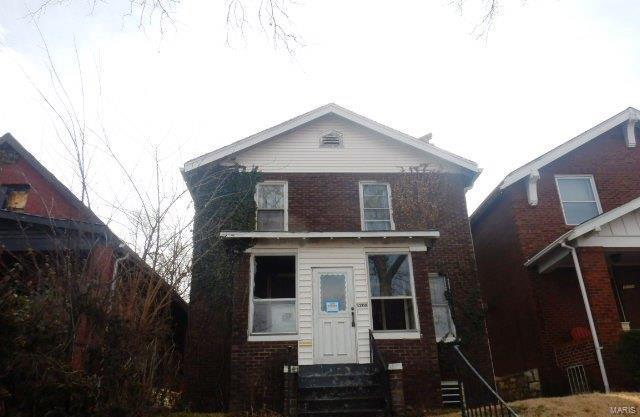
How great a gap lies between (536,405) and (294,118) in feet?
34.2

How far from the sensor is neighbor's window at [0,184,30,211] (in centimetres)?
1611

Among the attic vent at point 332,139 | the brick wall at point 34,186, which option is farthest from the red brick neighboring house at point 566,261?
the brick wall at point 34,186

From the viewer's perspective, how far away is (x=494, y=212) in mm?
15914

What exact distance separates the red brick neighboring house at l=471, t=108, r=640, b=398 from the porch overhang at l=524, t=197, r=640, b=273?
24 mm

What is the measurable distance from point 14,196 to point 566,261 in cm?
1811

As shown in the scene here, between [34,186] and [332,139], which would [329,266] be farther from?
[34,186]

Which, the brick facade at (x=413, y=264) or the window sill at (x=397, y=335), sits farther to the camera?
the window sill at (x=397, y=335)

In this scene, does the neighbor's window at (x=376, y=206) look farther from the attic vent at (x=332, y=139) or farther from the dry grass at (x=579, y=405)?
the dry grass at (x=579, y=405)

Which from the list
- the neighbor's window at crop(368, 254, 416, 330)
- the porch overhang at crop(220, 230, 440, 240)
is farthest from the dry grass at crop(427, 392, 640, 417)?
the porch overhang at crop(220, 230, 440, 240)

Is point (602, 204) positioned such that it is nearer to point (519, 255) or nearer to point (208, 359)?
point (519, 255)

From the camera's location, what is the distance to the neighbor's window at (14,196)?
634 inches

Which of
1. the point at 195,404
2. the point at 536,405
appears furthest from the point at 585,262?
the point at 195,404

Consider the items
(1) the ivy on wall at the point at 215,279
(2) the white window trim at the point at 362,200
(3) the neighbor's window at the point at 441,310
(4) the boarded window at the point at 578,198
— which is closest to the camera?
(1) the ivy on wall at the point at 215,279

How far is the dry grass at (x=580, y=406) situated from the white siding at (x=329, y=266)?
368cm
